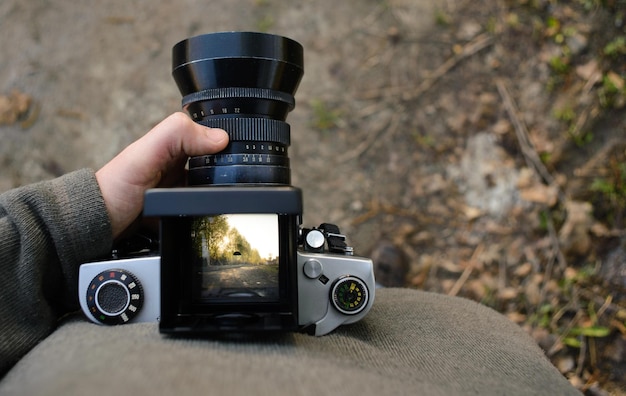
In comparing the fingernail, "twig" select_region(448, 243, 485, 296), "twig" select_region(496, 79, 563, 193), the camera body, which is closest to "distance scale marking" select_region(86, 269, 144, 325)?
the camera body

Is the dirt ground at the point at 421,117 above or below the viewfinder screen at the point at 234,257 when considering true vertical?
above

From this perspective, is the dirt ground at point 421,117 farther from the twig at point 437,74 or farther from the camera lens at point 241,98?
the camera lens at point 241,98

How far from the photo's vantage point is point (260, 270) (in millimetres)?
854

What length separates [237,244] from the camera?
85 cm

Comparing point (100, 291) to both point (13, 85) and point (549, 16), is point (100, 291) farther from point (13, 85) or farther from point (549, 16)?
point (549, 16)

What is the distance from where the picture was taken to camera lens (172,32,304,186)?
0.91m

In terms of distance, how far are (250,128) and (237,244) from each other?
0.61 ft

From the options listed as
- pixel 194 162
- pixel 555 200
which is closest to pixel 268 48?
pixel 194 162

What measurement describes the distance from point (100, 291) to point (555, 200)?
1.56 metres

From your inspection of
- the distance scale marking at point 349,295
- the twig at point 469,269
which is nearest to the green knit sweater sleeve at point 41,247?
the distance scale marking at point 349,295

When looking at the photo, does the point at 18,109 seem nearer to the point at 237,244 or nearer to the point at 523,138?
the point at 237,244

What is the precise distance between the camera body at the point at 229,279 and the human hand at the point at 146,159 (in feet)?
0.41

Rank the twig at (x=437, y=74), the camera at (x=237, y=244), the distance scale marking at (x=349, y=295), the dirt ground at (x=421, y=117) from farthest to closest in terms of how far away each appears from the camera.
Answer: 1. the twig at (x=437, y=74)
2. the dirt ground at (x=421, y=117)
3. the distance scale marking at (x=349, y=295)
4. the camera at (x=237, y=244)

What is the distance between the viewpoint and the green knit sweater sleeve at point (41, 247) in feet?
2.83
